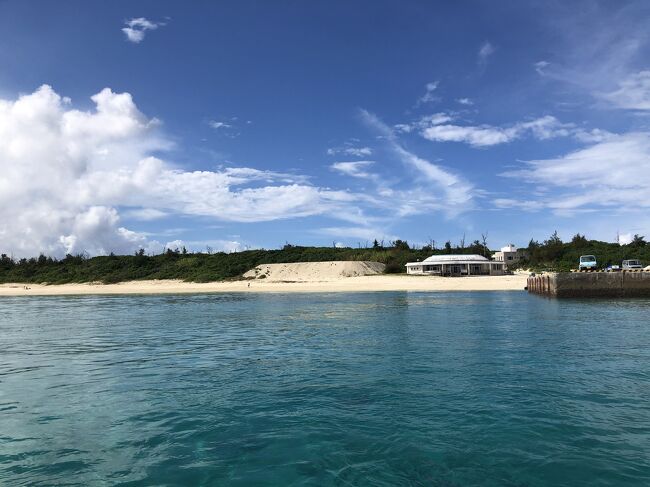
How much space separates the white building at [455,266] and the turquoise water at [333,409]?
2725 inches

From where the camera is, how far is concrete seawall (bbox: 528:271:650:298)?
157 ft

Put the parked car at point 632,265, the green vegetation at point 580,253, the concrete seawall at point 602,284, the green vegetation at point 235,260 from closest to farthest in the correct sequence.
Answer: the concrete seawall at point 602,284 → the parked car at point 632,265 → the green vegetation at point 580,253 → the green vegetation at point 235,260

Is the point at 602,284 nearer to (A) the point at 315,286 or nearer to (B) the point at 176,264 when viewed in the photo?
(A) the point at 315,286

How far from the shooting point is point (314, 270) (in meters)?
99.4

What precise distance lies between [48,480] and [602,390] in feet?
42.8

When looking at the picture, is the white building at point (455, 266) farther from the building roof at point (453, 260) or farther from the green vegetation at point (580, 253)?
the green vegetation at point (580, 253)

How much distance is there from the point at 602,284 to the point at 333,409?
1779 inches

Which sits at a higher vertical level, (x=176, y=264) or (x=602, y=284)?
(x=176, y=264)

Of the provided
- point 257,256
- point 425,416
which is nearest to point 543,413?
point 425,416

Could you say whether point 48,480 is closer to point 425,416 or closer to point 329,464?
point 329,464

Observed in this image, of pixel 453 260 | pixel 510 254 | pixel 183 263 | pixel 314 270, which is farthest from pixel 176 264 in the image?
pixel 510 254

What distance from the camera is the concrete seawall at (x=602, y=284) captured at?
4788 cm

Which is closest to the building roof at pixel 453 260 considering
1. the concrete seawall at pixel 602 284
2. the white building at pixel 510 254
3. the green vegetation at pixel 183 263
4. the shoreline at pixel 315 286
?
the green vegetation at pixel 183 263

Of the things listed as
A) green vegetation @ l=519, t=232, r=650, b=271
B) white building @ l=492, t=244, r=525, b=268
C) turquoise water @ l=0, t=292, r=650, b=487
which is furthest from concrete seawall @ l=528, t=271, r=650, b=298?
white building @ l=492, t=244, r=525, b=268
